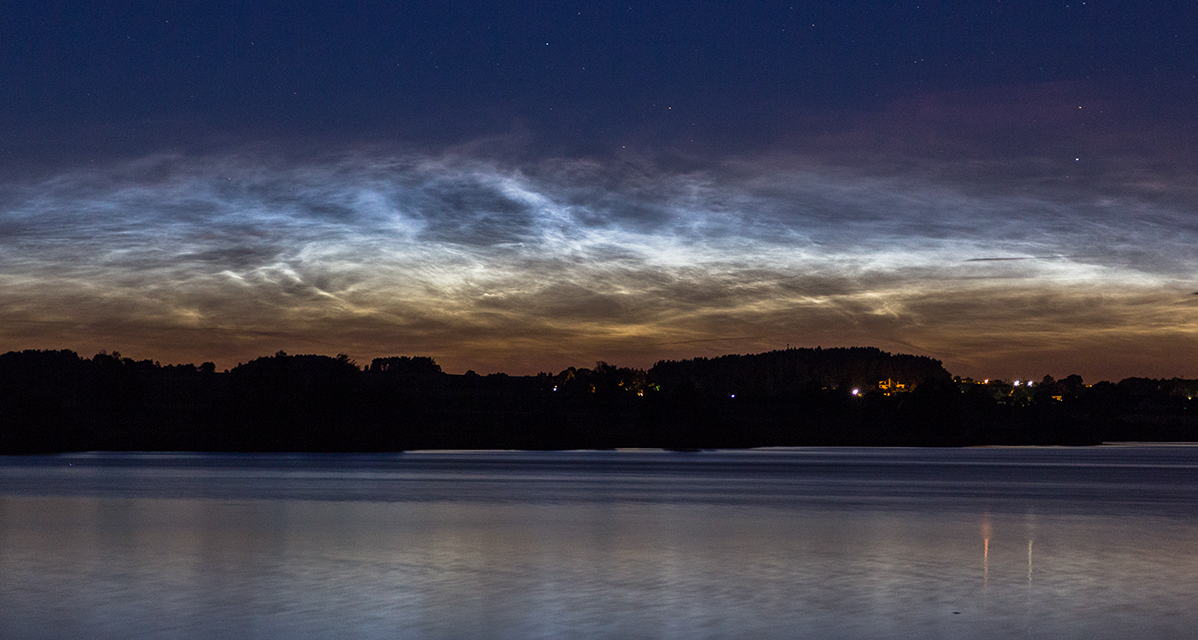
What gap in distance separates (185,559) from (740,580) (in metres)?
15.1

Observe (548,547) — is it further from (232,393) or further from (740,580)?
(232,393)

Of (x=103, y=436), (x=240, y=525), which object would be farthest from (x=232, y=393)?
(x=240, y=525)

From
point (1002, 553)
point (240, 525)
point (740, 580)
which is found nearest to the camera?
point (740, 580)

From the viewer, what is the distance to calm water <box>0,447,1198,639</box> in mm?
22984

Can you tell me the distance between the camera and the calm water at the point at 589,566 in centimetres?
2298

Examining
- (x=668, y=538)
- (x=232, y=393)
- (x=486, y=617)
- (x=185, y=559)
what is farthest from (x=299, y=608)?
(x=232, y=393)

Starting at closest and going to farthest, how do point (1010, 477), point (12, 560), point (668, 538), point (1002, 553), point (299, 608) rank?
1. point (299, 608)
2. point (12, 560)
3. point (1002, 553)
4. point (668, 538)
5. point (1010, 477)

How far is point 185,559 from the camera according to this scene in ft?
110

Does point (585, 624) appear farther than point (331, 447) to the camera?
No

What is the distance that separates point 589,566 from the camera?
3269 cm

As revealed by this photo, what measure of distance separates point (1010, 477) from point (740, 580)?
252ft

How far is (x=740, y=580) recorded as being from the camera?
2975cm

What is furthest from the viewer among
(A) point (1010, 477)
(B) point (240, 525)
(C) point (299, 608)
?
(A) point (1010, 477)

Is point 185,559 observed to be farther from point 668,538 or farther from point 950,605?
point 950,605
